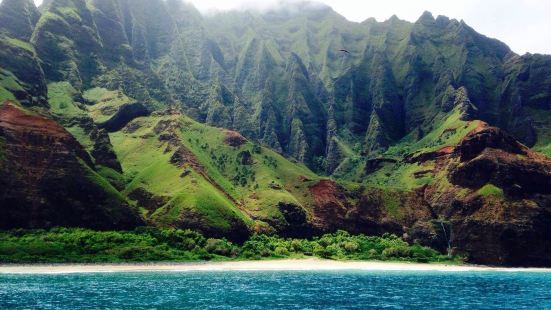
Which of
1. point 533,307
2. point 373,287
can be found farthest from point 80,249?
point 533,307

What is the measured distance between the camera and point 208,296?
360ft

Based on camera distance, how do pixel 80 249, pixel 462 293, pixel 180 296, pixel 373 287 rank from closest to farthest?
1. pixel 180 296
2. pixel 462 293
3. pixel 373 287
4. pixel 80 249

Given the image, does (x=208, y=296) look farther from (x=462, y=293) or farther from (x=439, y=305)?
(x=462, y=293)

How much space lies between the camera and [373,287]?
13400 cm

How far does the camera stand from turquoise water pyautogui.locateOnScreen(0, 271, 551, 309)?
96.7m

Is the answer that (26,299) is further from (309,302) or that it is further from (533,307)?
(533,307)

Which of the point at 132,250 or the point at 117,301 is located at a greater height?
the point at 132,250

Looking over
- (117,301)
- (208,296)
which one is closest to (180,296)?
(208,296)

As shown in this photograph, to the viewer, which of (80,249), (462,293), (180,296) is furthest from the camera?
(80,249)

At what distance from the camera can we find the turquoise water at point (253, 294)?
96.7m

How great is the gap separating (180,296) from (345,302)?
34183 mm

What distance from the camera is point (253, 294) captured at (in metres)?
114

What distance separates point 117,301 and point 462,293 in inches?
3057

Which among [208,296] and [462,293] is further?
[462,293]
